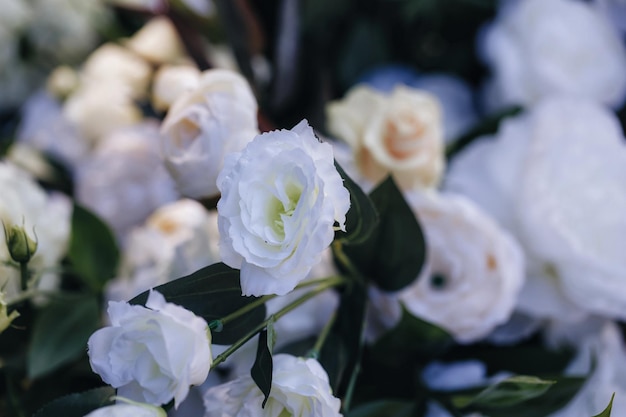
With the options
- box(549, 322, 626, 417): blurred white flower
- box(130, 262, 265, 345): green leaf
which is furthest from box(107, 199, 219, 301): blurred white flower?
box(549, 322, 626, 417): blurred white flower

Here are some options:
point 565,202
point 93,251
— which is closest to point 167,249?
point 93,251

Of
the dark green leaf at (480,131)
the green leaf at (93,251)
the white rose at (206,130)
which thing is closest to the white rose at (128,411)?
the white rose at (206,130)

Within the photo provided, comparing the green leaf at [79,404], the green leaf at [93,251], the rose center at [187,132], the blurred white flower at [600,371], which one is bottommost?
the blurred white flower at [600,371]

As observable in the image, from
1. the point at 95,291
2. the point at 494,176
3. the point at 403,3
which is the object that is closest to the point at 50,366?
the point at 95,291

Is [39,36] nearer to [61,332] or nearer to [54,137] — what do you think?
[54,137]

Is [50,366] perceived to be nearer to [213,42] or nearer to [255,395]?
[255,395]

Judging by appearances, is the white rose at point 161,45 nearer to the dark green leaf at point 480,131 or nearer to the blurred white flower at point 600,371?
the dark green leaf at point 480,131

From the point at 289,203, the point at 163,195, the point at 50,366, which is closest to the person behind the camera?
the point at 289,203
